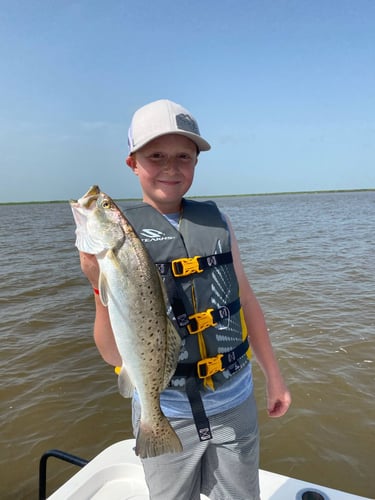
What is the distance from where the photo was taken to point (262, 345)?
310cm

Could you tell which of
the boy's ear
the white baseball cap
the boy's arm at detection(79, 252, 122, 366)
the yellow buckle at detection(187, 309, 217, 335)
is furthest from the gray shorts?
the white baseball cap

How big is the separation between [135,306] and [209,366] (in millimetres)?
729

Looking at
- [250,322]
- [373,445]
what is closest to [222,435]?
[250,322]

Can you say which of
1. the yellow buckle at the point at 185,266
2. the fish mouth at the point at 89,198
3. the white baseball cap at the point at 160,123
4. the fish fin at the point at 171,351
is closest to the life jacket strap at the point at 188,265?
the yellow buckle at the point at 185,266

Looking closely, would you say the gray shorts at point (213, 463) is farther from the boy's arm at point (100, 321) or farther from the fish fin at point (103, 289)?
the fish fin at point (103, 289)

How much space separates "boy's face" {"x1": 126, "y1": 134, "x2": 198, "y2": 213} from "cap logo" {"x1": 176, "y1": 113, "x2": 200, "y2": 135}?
9 cm

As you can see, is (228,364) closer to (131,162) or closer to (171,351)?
(171,351)

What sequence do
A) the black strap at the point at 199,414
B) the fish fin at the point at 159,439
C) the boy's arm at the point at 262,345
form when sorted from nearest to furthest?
the fish fin at the point at 159,439
the black strap at the point at 199,414
the boy's arm at the point at 262,345

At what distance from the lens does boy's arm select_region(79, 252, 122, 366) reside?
7.70ft

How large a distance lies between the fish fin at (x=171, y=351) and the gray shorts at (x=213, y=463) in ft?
1.32

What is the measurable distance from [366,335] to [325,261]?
839 cm

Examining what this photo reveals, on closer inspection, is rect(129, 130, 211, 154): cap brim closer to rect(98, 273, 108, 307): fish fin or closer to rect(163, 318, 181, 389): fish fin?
rect(98, 273, 108, 307): fish fin

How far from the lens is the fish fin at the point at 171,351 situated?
238 centimetres

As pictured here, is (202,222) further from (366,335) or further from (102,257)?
(366,335)
